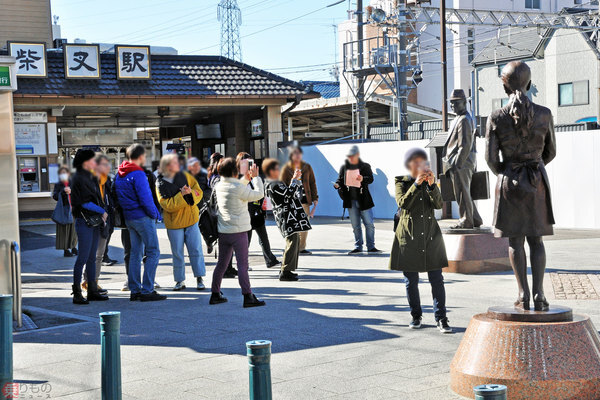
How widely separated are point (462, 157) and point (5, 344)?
7480 mm

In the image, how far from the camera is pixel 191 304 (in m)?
9.57

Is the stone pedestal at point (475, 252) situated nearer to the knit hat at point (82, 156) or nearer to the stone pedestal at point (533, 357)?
the stone pedestal at point (533, 357)

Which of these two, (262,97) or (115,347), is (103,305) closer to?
(115,347)

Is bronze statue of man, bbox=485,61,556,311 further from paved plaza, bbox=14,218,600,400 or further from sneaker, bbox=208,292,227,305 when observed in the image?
sneaker, bbox=208,292,227,305

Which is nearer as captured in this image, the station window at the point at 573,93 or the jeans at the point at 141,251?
the jeans at the point at 141,251

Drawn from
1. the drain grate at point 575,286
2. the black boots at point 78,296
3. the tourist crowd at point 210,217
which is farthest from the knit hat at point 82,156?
the drain grate at point 575,286

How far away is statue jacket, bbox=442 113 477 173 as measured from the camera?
1122 centimetres

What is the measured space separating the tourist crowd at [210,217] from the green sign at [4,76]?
1.27m

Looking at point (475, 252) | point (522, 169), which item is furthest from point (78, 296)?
point (522, 169)

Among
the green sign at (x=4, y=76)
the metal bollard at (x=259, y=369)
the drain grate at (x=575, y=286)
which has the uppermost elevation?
the green sign at (x=4, y=76)

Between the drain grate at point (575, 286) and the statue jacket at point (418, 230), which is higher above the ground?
the statue jacket at point (418, 230)

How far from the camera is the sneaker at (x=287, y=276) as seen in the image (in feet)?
36.7

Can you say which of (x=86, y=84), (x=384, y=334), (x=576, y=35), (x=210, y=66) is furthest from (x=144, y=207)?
(x=576, y=35)

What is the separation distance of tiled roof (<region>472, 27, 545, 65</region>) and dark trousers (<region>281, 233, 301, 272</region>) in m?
34.6
